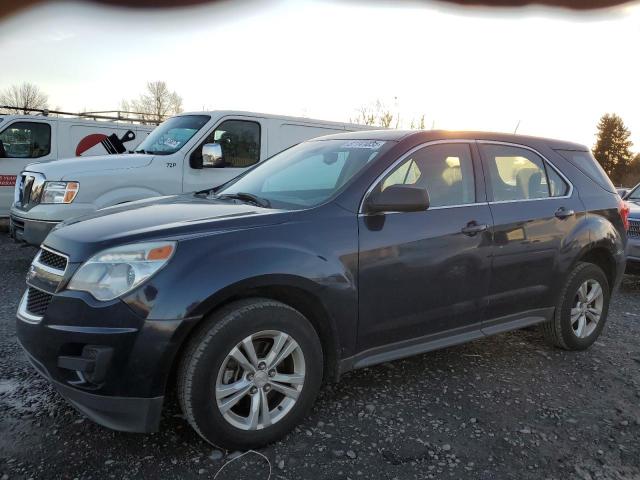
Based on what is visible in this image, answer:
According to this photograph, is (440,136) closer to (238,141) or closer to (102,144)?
(238,141)

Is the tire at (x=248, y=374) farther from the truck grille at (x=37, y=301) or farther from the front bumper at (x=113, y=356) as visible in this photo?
the truck grille at (x=37, y=301)

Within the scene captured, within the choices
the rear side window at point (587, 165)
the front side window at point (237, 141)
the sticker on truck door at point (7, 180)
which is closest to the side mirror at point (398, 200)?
the rear side window at point (587, 165)

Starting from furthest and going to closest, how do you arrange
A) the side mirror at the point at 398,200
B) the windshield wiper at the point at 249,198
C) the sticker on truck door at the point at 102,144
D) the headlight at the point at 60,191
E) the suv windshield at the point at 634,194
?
the sticker on truck door at the point at 102,144 → the suv windshield at the point at 634,194 → the headlight at the point at 60,191 → the windshield wiper at the point at 249,198 → the side mirror at the point at 398,200

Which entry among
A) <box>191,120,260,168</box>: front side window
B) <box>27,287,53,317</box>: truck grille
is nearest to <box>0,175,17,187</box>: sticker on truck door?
<box>191,120,260,168</box>: front side window

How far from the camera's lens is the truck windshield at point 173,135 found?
6570mm

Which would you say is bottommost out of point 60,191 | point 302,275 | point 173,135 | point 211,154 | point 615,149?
point 302,275

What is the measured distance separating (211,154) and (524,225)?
4125 millimetres

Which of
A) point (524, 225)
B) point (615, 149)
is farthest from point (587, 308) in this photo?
point (615, 149)

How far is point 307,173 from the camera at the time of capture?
11.3 ft

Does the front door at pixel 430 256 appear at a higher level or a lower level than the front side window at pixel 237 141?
lower

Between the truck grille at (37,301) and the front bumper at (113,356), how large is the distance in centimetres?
9

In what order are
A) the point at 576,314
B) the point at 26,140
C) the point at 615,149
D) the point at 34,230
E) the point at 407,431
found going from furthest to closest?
the point at 615,149
the point at 26,140
the point at 34,230
the point at 576,314
the point at 407,431

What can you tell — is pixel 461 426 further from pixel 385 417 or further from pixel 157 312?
pixel 157 312

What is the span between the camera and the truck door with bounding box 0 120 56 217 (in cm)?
871
